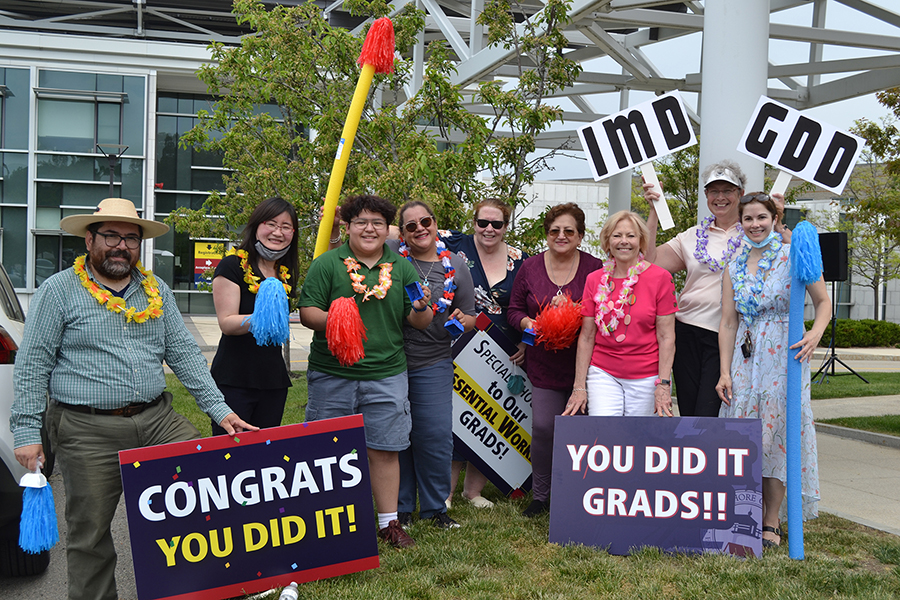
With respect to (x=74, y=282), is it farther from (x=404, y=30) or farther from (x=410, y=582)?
(x=404, y=30)

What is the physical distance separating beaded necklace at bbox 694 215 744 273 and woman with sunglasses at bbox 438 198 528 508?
48.5 inches

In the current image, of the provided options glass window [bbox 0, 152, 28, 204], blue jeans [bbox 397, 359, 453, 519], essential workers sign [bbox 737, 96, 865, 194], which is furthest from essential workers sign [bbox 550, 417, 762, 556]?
glass window [bbox 0, 152, 28, 204]

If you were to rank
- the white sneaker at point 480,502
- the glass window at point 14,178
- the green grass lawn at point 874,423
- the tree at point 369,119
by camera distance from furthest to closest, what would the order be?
1. the glass window at point 14,178
2. the green grass lawn at point 874,423
3. the tree at point 369,119
4. the white sneaker at point 480,502

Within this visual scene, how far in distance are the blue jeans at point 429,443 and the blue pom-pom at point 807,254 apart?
6.81ft

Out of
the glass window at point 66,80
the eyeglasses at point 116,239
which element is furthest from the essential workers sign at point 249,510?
the glass window at point 66,80

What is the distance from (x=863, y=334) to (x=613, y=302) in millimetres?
25887

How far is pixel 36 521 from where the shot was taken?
10.4ft

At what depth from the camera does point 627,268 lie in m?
4.69

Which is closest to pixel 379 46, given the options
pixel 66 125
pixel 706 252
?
pixel 706 252

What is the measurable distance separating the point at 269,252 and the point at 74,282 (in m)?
1.06

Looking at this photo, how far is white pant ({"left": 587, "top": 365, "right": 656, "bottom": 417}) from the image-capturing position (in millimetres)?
4609

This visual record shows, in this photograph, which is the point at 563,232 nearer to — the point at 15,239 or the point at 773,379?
the point at 773,379

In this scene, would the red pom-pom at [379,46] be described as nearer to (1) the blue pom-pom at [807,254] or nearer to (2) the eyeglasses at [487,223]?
(2) the eyeglasses at [487,223]

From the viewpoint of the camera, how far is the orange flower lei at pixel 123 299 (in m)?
3.38
